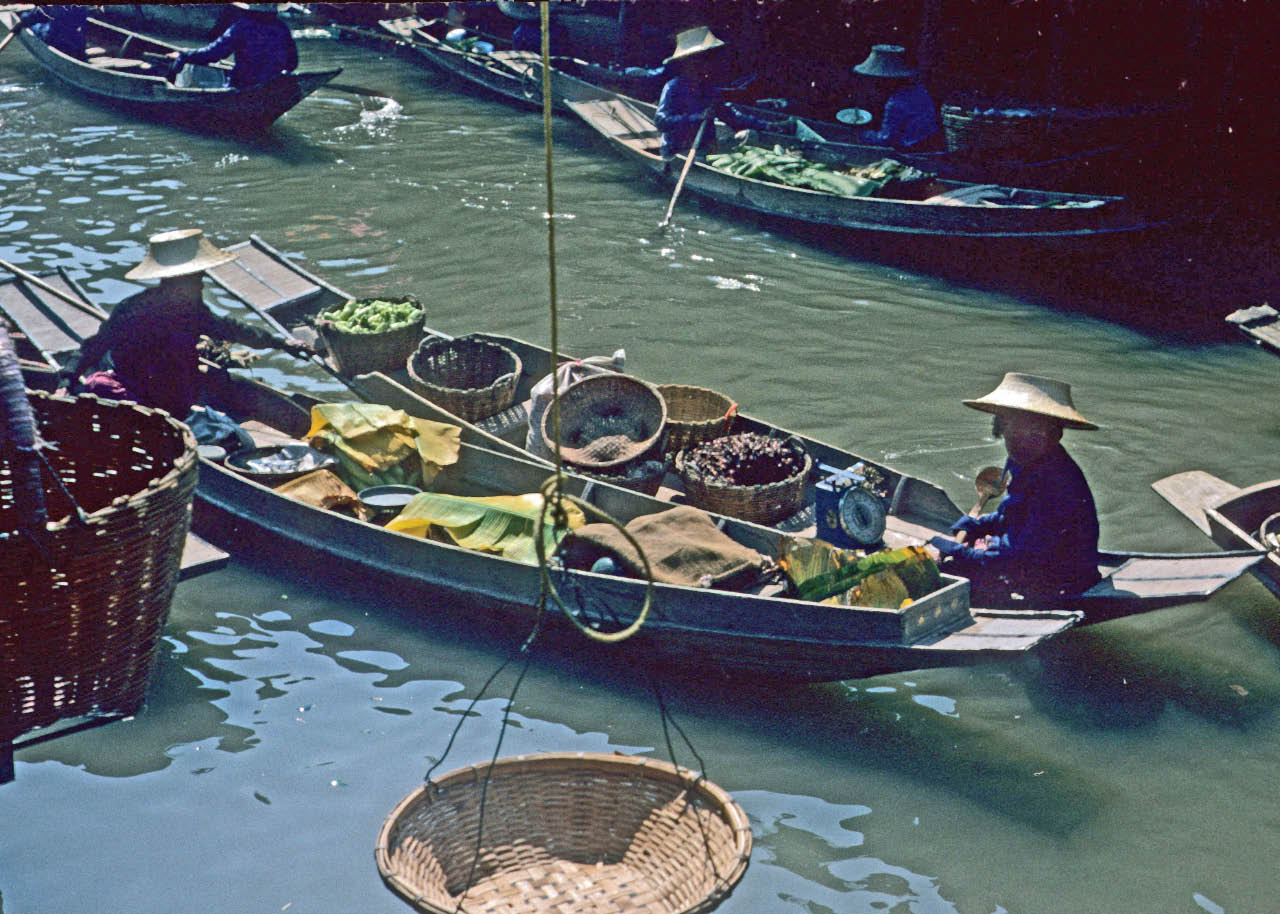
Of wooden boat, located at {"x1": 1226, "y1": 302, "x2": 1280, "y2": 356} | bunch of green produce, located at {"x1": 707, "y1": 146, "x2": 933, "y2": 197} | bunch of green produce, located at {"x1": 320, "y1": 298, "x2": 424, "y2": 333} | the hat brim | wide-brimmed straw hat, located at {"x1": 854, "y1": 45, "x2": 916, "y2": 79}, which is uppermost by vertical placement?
wide-brimmed straw hat, located at {"x1": 854, "y1": 45, "x2": 916, "y2": 79}

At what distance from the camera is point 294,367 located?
947cm

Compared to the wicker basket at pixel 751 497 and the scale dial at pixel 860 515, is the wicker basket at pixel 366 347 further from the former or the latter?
the scale dial at pixel 860 515

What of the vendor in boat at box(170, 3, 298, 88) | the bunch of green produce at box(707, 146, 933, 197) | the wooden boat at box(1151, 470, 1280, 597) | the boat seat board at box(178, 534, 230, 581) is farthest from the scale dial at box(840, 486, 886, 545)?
the vendor in boat at box(170, 3, 298, 88)

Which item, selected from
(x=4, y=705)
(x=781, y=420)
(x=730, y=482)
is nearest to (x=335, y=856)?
(x=4, y=705)

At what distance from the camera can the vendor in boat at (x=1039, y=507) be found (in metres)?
5.50

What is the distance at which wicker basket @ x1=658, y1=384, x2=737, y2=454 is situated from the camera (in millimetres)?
6941

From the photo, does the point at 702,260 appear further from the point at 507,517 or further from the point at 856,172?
the point at 507,517

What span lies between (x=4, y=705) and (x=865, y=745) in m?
3.64

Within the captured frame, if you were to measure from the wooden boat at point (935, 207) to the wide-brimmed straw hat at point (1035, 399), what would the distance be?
5.70 meters

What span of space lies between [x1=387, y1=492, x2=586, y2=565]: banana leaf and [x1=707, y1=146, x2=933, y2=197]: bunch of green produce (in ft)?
→ 22.1

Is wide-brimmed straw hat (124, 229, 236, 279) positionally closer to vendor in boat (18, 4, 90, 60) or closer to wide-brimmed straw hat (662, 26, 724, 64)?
wide-brimmed straw hat (662, 26, 724, 64)

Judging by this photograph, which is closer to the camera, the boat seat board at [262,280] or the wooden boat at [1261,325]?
the wooden boat at [1261,325]

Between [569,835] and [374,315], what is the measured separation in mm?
5015

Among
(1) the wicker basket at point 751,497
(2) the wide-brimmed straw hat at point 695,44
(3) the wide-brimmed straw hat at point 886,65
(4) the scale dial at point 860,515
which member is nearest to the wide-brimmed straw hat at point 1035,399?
(4) the scale dial at point 860,515
